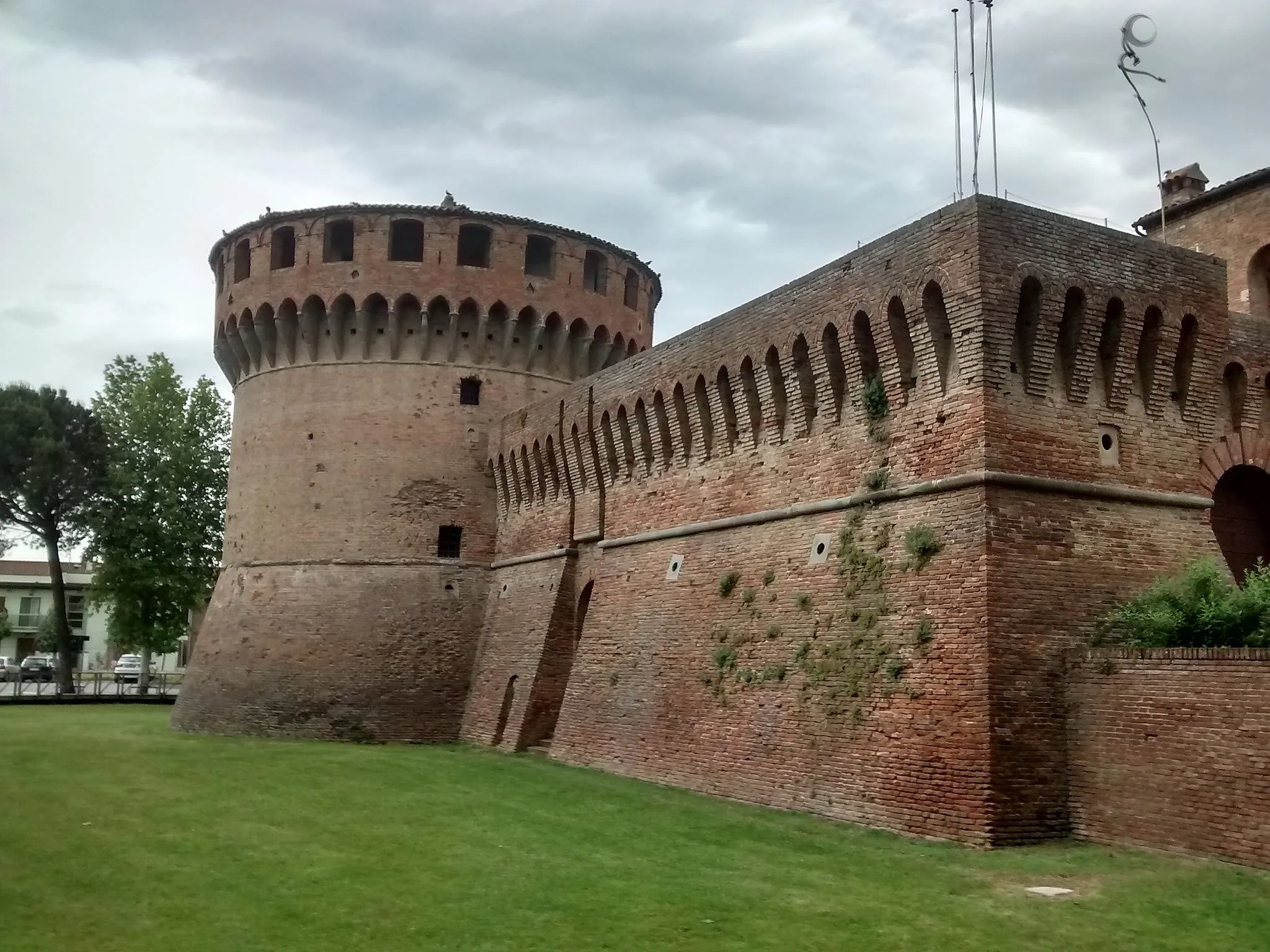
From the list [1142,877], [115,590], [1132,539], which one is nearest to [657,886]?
[1142,877]

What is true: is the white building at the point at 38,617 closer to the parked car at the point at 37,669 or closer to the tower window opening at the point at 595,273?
the parked car at the point at 37,669

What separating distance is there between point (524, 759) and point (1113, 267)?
13.0m

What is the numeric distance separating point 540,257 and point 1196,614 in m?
18.9

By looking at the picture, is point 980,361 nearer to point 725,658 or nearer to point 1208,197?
point 725,658

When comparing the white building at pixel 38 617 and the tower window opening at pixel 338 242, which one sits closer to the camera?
the tower window opening at pixel 338 242

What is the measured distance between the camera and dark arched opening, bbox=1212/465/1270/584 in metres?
15.5

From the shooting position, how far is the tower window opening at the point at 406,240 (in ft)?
88.0

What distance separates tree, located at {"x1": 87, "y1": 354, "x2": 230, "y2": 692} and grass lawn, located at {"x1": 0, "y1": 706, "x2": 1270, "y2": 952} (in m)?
23.1

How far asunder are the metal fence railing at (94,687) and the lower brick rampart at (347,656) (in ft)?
38.8

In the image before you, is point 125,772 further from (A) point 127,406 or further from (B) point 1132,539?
(A) point 127,406

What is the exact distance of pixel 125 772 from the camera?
17984 millimetres

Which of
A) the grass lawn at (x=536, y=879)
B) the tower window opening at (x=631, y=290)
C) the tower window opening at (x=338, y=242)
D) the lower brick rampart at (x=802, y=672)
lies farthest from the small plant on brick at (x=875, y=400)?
the tower window opening at (x=338, y=242)

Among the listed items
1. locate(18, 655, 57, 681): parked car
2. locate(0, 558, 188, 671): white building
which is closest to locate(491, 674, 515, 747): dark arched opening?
locate(18, 655, 57, 681): parked car

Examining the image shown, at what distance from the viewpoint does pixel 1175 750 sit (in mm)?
11406
